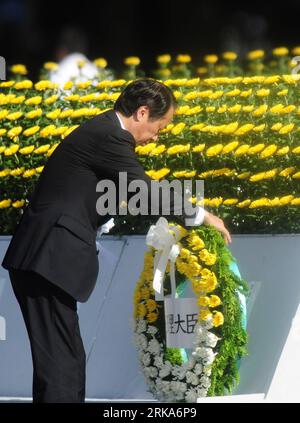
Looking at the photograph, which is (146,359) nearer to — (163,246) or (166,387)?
(166,387)

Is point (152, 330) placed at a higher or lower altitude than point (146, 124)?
lower

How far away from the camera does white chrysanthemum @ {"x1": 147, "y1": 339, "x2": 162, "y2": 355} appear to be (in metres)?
5.36

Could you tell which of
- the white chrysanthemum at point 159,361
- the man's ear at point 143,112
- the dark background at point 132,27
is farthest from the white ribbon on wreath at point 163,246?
the dark background at point 132,27

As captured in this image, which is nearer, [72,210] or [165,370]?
[72,210]

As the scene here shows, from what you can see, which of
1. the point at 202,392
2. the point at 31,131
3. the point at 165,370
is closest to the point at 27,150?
the point at 31,131

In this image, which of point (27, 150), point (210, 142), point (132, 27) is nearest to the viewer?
point (210, 142)

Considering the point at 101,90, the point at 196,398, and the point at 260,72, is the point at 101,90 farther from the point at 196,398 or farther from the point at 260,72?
the point at 196,398

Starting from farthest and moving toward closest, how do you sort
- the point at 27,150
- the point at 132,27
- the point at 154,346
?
the point at 132,27 < the point at 27,150 < the point at 154,346

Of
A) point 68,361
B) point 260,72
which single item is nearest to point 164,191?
point 68,361

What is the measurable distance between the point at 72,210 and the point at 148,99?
55 centimetres

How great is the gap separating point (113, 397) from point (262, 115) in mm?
1542

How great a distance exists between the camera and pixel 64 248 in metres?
4.73

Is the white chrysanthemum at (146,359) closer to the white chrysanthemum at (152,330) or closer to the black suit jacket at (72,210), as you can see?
the white chrysanthemum at (152,330)

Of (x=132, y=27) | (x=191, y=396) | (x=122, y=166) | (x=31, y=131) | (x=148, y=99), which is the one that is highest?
(x=132, y=27)
